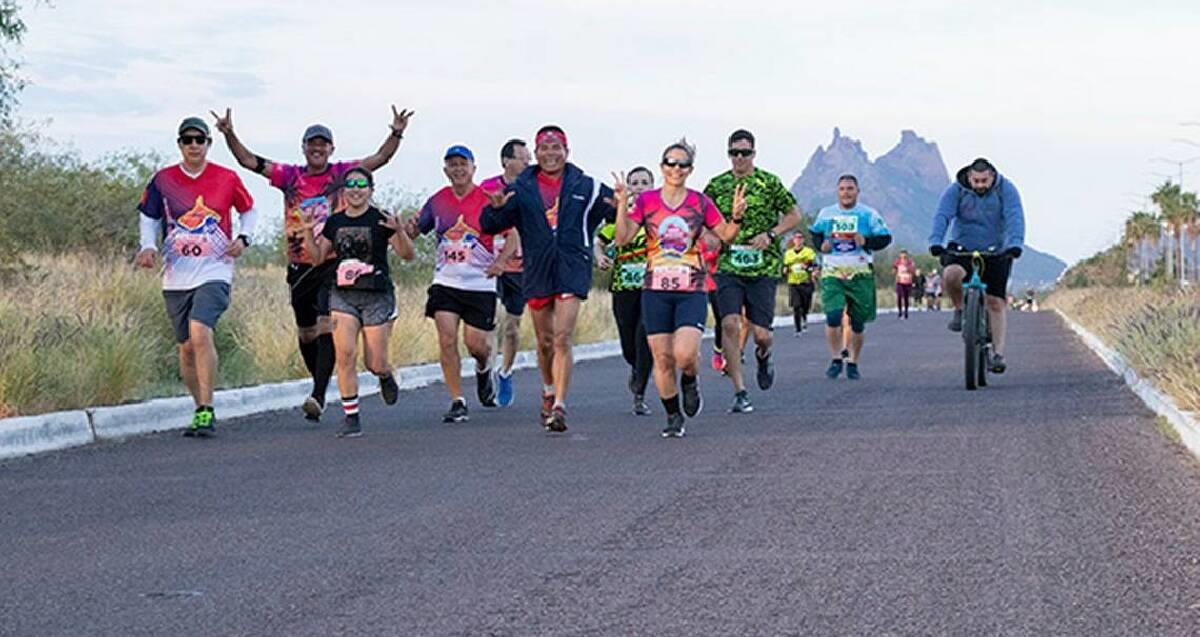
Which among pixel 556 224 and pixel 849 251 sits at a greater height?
pixel 556 224

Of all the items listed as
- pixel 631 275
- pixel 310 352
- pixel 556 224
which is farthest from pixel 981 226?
pixel 310 352

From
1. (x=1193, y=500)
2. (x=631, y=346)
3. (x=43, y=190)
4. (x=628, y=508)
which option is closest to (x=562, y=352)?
(x=631, y=346)

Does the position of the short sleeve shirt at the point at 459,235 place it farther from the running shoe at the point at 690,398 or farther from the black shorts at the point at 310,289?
the running shoe at the point at 690,398

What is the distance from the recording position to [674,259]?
13.4m

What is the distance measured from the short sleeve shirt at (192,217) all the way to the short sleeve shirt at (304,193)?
1.76 ft

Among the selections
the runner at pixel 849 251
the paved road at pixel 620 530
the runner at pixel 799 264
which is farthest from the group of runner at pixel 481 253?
the runner at pixel 799 264

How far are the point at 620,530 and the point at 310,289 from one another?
6.59 metres

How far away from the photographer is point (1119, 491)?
399 inches

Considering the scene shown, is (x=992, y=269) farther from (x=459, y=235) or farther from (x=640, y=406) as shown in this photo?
(x=459, y=235)

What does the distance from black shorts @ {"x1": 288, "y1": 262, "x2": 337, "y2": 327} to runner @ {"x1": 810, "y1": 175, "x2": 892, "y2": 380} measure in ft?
21.0

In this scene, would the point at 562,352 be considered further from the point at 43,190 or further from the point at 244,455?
the point at 43,190

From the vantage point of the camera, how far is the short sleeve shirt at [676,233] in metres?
13.3

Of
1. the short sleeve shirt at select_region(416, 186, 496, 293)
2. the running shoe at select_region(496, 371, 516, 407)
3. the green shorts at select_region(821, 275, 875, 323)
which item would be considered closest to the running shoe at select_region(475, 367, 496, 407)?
the running shoe at select_region(496, 371, 516, 407)

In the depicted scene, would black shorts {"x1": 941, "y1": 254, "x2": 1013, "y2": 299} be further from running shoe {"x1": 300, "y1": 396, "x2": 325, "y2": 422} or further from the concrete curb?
running shoe {"x1": 300, "y1": 396, "x2": 325, "y2": 422}
